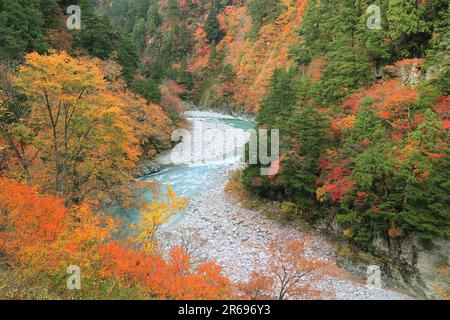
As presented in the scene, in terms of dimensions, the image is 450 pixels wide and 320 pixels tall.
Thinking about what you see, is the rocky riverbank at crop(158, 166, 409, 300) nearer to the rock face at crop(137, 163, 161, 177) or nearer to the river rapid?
the river rapid

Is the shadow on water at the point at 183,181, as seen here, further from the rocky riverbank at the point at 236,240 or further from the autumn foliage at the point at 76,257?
the autumn foliage at the point at 76,257

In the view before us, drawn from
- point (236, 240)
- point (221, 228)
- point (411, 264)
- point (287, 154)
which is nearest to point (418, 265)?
point (411, 264)

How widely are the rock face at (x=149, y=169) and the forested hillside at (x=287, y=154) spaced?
3.48 ft

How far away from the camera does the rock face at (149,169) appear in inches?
1191

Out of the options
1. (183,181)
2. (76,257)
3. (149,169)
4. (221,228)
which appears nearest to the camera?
(76,257)

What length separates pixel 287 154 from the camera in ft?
66.5

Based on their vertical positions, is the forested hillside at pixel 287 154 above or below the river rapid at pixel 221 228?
above

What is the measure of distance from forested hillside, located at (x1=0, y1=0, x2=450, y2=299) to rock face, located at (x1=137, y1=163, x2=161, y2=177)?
1.06 metres

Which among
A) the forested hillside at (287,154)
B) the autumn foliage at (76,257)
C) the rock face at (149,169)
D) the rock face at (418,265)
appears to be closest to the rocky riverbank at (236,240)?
the rock face at (418,265)

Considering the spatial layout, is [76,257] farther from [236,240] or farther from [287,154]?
[287,154]

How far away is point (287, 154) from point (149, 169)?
14.9 m

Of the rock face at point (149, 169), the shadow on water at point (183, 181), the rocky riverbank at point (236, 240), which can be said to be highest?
the rock face at point (149, 169)

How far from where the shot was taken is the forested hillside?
10492mm

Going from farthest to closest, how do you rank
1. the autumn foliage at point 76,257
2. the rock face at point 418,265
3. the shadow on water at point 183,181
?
1. the shadow on water at point 183,181
2. the rock face at point 418,265
3. the autumn foliage at point 76,257
